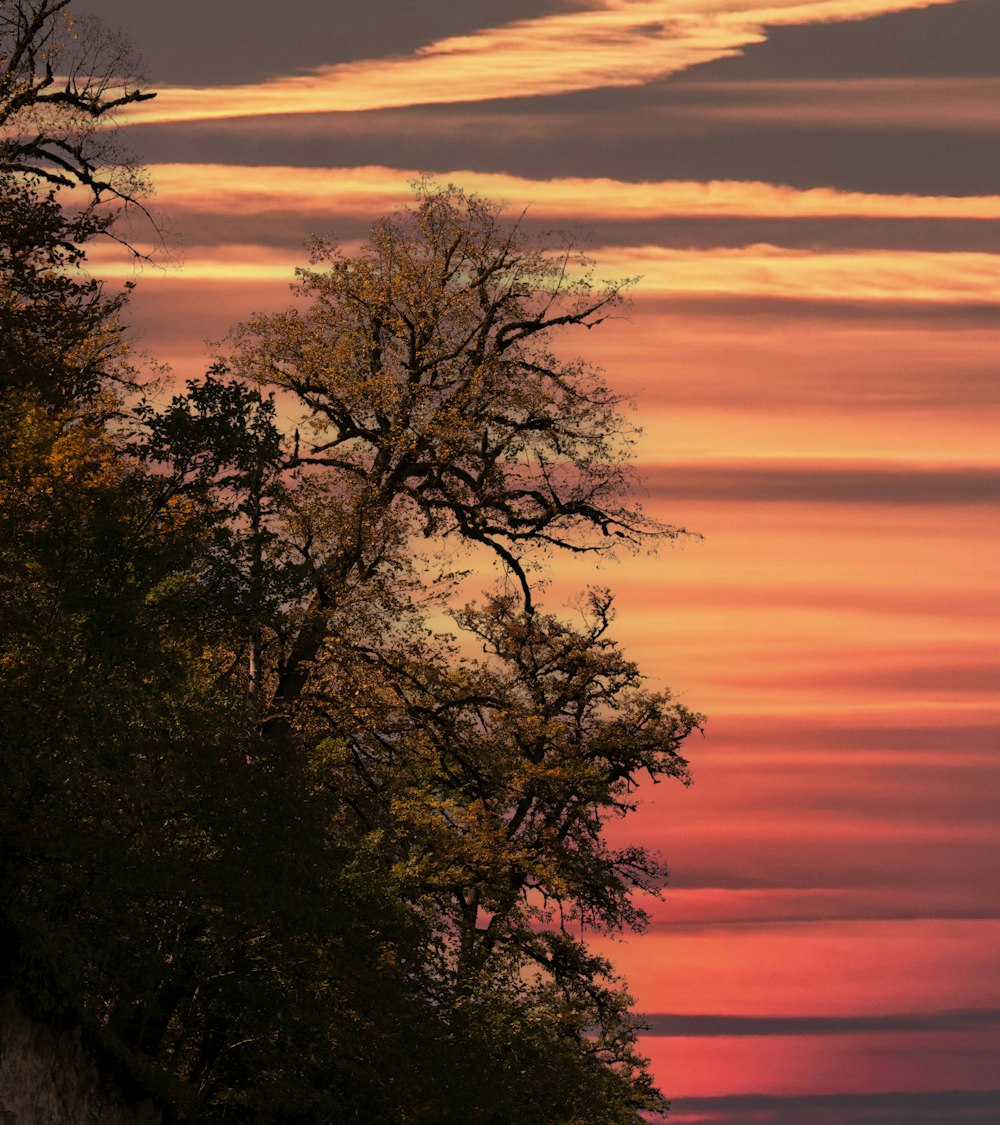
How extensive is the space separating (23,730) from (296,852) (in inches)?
244

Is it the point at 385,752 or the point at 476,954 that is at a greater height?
the point at 385,752

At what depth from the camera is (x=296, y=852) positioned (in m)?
29.9

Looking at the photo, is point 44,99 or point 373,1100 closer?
point 373,1100

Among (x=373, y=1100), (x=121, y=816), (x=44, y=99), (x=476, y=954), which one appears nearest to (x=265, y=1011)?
(x=373, y=1100)

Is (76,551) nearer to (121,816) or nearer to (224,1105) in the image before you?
(121,816)

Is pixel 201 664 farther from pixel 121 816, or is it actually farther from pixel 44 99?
pixel 44 99

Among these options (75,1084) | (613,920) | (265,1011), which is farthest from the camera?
(613,920)

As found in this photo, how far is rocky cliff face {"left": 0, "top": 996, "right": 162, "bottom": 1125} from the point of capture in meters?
27.4

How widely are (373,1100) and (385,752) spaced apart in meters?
13.3

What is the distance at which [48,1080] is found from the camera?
28062 mm

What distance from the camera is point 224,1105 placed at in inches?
A: 1364

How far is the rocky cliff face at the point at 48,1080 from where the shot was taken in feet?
90.0

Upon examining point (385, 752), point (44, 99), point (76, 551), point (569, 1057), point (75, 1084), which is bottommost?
point (569, 1057)

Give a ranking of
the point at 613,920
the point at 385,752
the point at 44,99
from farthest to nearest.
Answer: the point at 613,920, the point at 385,752, the point at 44,99
